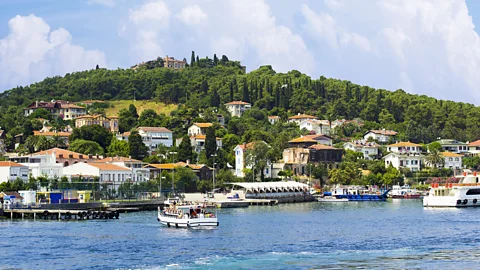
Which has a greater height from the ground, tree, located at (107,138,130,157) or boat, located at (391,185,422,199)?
tree, located at (107,138,130,157)

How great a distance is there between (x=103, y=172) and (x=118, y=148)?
22364 millimetres

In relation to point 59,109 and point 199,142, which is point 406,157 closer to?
point 199,142

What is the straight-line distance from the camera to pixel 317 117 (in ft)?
542

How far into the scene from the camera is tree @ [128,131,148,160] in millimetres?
120394

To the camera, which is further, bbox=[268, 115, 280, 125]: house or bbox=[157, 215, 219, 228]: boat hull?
bbox=[268, 115, 280, 125]: house

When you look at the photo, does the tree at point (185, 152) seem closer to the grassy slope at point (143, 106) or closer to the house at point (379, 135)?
the house at point (379, 135)

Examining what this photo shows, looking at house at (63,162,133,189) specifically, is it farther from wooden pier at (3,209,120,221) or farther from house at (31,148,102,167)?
wooden pier at (3,209,120,221)

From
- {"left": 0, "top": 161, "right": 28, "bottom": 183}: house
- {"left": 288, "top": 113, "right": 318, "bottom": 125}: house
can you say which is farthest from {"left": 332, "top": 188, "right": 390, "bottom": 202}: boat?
{"left": 288, "top": 113, "right": 318, "bottom": 125}: house

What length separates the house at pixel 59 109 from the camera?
15975 cm

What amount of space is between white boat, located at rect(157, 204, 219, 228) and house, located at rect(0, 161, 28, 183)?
36.4 meters

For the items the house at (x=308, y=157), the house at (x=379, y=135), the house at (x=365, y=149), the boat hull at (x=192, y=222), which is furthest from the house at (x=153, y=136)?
the boat hull at (x=192, y=222)

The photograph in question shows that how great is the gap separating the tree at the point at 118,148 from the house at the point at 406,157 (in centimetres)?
4054

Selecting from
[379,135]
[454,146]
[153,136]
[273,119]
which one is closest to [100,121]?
[153,136]

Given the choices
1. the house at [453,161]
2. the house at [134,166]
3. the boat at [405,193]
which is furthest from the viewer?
the house at [453,161]
